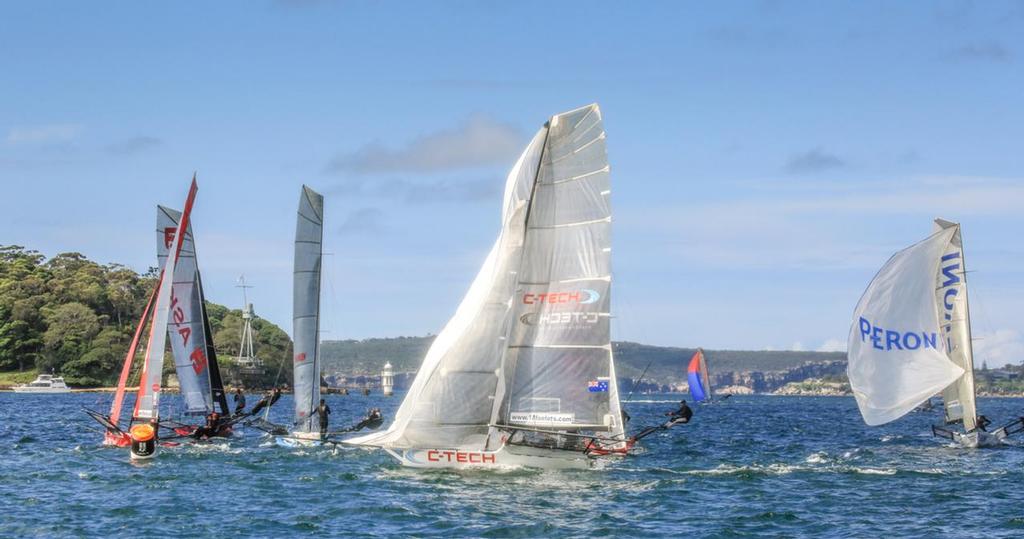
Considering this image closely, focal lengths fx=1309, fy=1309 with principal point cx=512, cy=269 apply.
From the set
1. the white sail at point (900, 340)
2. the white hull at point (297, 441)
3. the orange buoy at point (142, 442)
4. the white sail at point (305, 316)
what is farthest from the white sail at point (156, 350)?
the white sail at point (900, 340)

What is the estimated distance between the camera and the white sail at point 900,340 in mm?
53594

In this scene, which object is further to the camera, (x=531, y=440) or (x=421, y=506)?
(x=531, y=440)

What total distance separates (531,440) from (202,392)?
2003cm

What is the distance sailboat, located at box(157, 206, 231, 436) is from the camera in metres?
52.8

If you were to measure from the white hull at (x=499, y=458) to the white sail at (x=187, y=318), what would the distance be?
17.1m

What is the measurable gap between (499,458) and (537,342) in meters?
3.51

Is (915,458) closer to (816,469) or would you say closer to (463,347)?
(816,469)

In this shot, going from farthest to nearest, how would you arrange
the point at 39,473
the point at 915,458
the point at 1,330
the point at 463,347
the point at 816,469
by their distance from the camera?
the point at 1,330 → the point at 915,458 → the point at 816,469 → the point at 39,473 → the point at 463,347

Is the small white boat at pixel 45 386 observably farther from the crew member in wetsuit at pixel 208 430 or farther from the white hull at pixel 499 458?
the white hull at pixel 499 458

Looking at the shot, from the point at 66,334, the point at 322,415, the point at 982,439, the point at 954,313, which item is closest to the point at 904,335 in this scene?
the point at 954,313

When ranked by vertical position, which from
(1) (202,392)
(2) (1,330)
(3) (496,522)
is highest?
(2) (1,330)

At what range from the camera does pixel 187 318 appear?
→ 53125 millimetres

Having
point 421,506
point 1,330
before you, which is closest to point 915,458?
point 421,506

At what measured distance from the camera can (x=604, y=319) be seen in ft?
125
